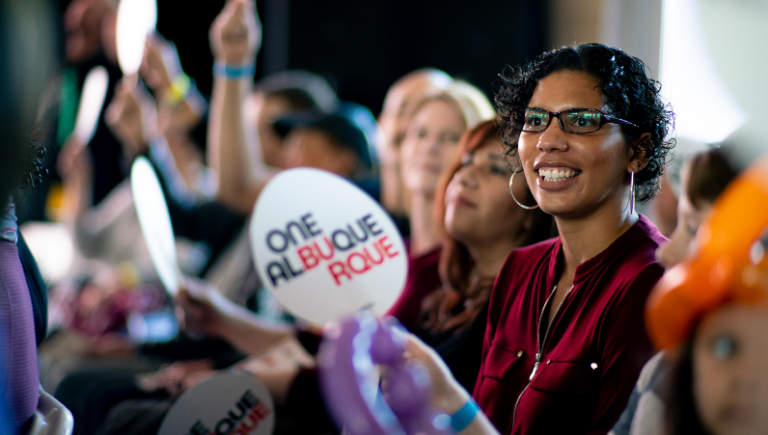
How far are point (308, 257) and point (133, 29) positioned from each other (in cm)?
171

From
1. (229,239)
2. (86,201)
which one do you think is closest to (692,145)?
(229,239)

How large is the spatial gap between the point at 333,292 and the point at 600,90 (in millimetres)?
699

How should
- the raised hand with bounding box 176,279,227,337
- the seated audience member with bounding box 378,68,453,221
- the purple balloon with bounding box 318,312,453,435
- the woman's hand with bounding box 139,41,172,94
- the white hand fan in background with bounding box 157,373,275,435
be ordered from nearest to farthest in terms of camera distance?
the purple balloon with bounding box 318,312,453,435 < the white hand fan in background with bounding box 157,373,275,435 < the raised hand with bounding box 176,279,227,337 < the seated audience member with bounding box 378,68,453,221 < the woman's hand with bounding box 139,41,172,94

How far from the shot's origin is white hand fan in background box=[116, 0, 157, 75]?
2783mm

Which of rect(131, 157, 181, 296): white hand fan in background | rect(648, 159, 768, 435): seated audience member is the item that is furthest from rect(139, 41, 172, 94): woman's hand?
rect(648, 159, 768, 435): seated audience member

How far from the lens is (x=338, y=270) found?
153 cm

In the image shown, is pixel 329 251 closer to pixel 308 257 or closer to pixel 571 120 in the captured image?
pixel 308 257

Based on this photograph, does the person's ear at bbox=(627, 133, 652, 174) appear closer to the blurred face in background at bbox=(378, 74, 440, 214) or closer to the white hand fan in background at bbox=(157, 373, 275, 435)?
the white hand fan in background at bbox=(157, 373, 275, 435)

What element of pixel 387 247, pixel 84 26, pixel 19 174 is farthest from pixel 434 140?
pixel 84 26

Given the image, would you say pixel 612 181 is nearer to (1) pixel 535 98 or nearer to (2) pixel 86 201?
(1) pixel 535 98

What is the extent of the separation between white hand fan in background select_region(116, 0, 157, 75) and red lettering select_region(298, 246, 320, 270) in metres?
1.68

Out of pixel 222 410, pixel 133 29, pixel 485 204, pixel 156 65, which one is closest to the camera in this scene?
pixel 222 410

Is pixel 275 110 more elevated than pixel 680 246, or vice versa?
pixel 680 246

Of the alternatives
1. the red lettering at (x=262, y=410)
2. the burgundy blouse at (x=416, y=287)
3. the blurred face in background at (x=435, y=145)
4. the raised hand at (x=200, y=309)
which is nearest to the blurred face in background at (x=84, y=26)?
the raised hand at (x=200, y=309)
